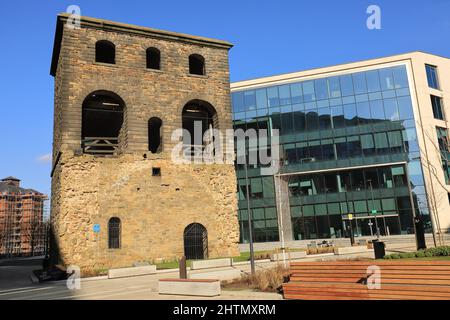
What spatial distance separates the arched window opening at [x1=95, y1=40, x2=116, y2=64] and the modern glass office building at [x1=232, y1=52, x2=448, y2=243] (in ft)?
83.5

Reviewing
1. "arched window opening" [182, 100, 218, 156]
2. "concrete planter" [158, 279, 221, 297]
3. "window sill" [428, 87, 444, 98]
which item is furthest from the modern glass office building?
"concrete planter" [158, 279, 221, 297]

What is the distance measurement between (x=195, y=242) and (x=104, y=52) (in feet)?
52.0

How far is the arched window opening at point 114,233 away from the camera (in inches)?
950

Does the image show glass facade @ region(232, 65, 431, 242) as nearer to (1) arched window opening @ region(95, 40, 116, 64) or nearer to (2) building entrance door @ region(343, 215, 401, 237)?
(2) building entrance door @ region(343, 215, 401, 237)

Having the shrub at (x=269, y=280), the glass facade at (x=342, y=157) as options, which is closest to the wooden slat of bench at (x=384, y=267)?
the shrub at (x=269, y=280)

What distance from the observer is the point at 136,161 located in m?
25.7

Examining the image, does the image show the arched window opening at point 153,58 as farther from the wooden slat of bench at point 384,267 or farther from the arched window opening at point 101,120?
the wooden slat of bench at point 384,267

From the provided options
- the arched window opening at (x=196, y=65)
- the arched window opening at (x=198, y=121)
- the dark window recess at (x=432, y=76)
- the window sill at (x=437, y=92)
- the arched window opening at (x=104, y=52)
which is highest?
the dark window recess at (x=432, y=76)

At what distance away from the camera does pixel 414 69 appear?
163ft

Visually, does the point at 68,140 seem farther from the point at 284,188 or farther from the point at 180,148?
the point at 284,188

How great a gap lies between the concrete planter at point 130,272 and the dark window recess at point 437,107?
1711 inches

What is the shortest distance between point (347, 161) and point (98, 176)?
109 ft

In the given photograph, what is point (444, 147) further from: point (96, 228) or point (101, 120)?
point (96, 228)
